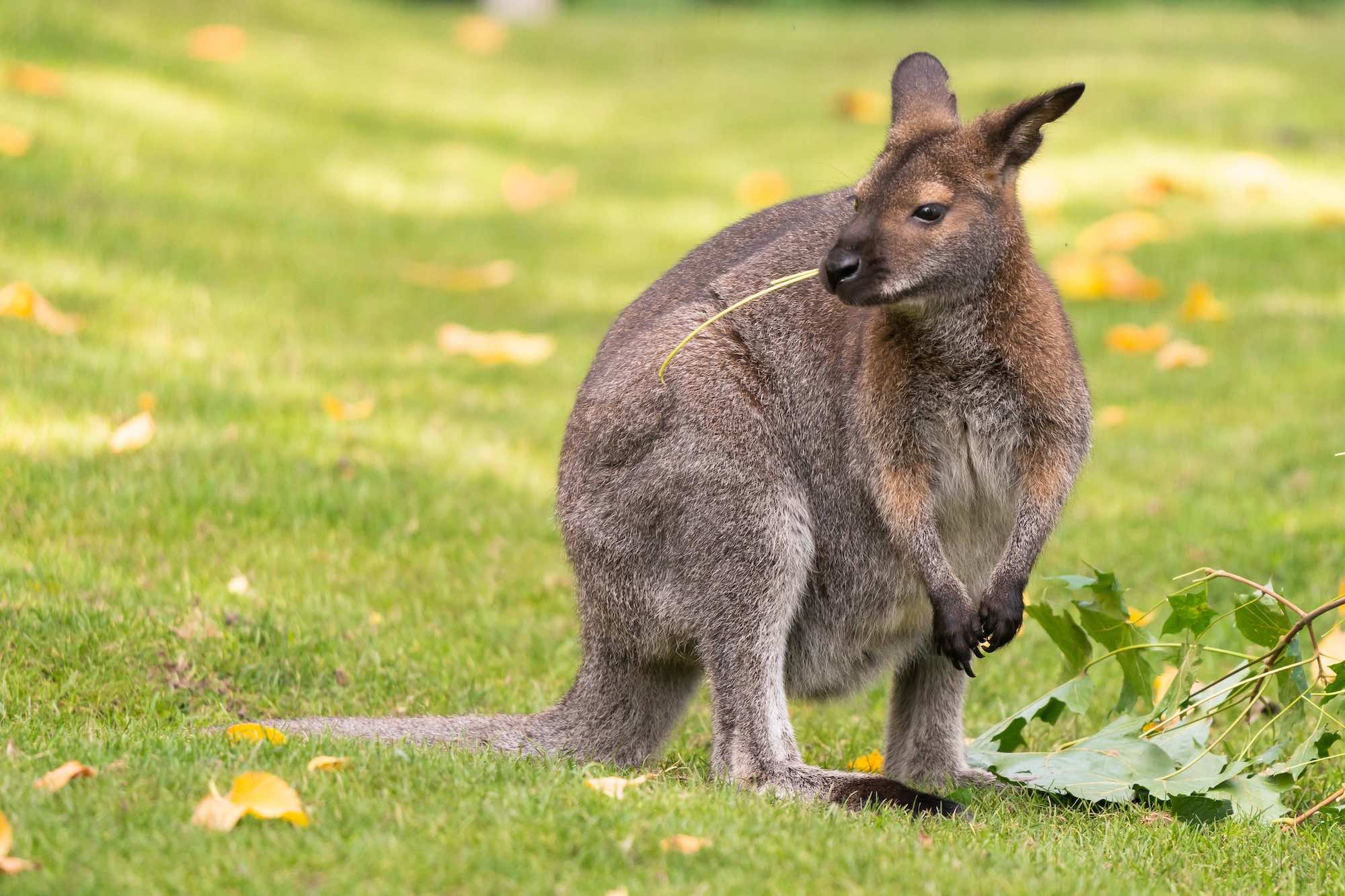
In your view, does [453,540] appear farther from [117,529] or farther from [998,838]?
[998,838]

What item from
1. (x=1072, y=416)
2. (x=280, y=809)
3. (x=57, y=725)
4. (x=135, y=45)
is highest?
(x=135, y=45)

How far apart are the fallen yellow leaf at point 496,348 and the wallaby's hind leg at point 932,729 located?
13.3ft

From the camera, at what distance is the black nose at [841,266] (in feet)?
12.9

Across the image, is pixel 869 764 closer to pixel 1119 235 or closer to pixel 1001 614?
pixel 1001 614

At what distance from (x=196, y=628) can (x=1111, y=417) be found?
4534mm

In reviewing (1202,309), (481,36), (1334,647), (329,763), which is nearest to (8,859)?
(329,763)

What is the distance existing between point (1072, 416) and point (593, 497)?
130 centimetres

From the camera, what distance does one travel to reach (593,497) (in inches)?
173

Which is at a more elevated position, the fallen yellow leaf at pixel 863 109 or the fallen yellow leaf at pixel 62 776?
the fallen yellow leaf at pixel 863 109

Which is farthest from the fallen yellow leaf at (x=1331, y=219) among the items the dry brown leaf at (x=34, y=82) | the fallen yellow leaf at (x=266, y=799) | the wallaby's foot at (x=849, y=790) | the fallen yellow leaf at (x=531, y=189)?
the fallen yellow leaf at (x=266, y=799)

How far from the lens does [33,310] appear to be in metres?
7.37

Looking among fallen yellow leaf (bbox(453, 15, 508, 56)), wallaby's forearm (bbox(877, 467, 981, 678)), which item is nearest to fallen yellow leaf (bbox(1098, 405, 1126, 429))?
wallaby's forearm (bbox(877, 467, 981, 678))

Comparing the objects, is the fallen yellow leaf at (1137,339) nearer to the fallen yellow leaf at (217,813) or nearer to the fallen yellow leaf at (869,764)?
the fallen yellow leaf at (869,764)

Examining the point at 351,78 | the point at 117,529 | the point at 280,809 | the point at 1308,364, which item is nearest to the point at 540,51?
the point at 351,78
